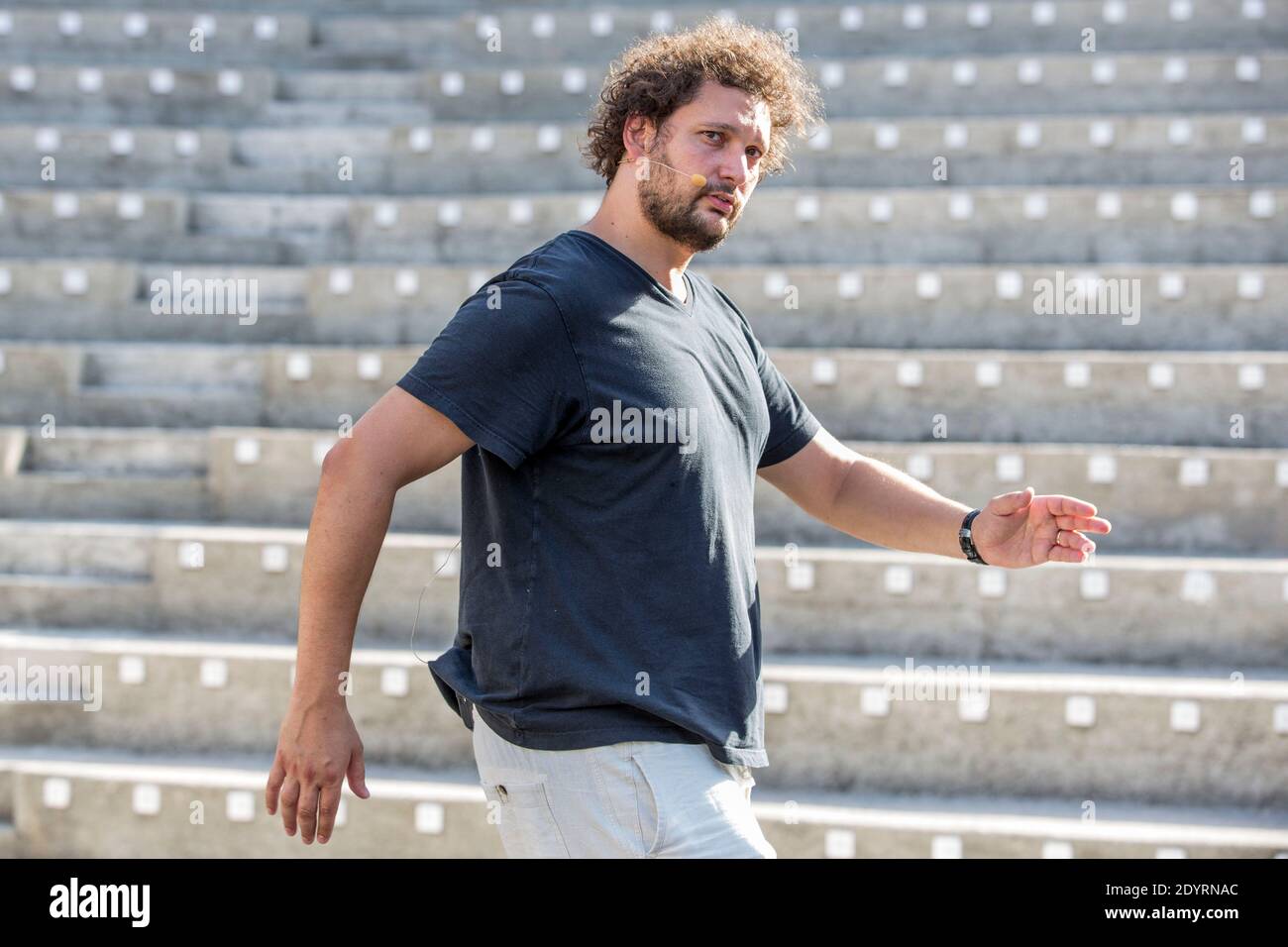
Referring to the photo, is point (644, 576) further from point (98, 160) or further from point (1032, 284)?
point (98, 160)

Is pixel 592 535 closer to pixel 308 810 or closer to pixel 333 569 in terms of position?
pixel 333 569

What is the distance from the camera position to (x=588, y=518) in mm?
1341

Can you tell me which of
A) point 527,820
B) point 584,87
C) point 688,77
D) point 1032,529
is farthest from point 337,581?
point 584,87

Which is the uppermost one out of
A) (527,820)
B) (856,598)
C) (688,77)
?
(688,77)

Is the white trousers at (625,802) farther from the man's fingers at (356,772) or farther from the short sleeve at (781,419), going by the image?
the short sleeve at (781,419)

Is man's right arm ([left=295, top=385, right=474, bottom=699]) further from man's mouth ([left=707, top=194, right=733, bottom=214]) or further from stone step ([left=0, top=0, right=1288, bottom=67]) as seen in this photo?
stone step ([left=0, top=0, right=1288, bottom=67])

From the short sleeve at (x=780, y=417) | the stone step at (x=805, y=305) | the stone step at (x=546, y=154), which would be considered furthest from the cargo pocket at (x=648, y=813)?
the stone step at (x=546, y=154)

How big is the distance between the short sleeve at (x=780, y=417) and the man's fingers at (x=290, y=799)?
0.65m

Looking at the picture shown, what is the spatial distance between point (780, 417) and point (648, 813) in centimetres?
55

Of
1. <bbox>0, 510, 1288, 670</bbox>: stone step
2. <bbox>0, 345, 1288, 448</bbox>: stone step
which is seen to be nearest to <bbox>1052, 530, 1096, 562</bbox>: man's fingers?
<bbox>0, 510, 1288, 670</bbox>: stone step

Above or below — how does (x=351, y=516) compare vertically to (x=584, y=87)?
below

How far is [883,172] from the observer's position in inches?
164

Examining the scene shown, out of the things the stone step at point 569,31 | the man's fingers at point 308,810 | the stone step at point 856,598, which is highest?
the stone step at point 569,31

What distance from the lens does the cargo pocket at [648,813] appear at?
1.33 metres
